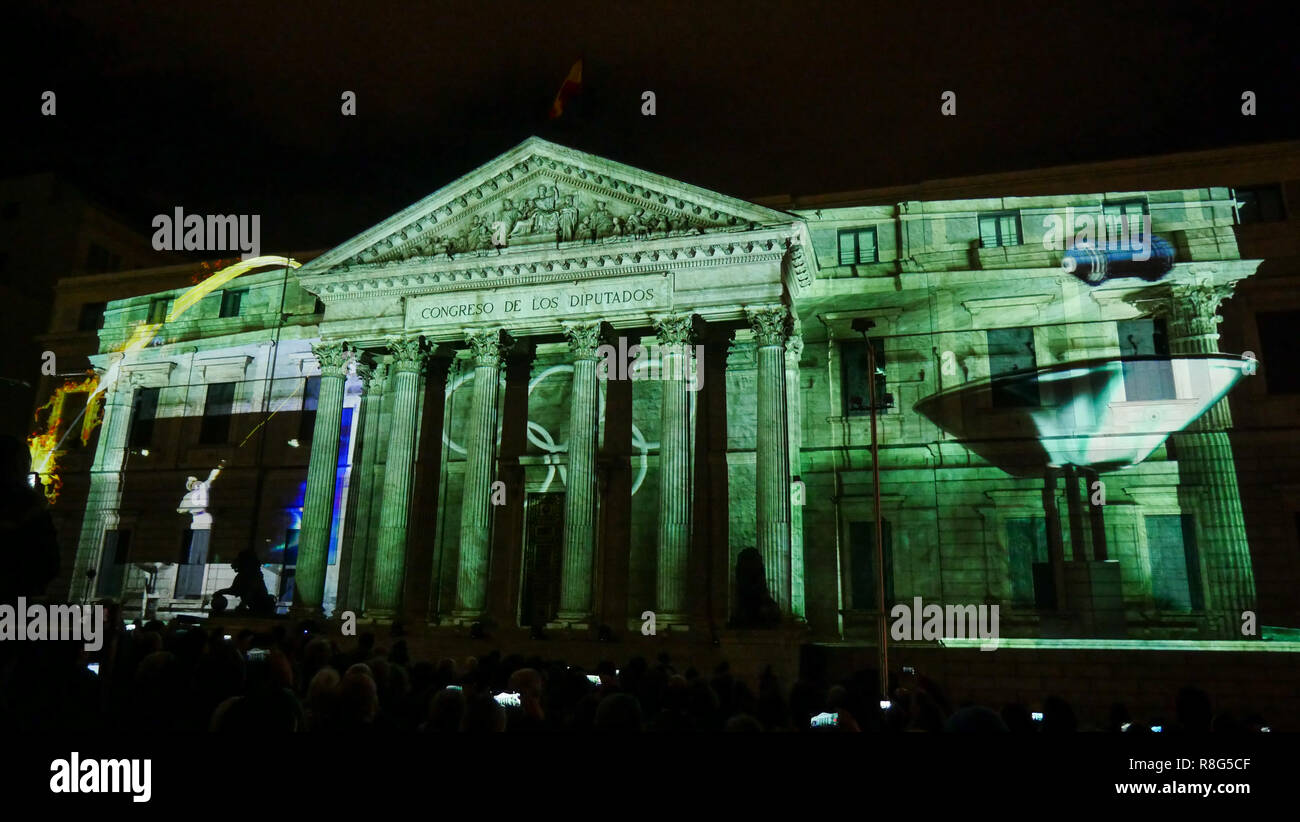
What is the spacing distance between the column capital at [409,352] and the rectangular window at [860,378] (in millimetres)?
13461

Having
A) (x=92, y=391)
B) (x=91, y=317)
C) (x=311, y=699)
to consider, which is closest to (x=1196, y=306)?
(x=311, y=699)

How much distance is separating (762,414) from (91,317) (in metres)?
34.1

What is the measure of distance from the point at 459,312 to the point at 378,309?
302cm

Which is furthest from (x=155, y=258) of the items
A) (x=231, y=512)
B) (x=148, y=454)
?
(x=231, y=512)

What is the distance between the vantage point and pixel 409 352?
25.8 meters

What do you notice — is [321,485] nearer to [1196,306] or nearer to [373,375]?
[373,375]

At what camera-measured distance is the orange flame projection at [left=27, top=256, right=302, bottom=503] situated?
35.2 meters

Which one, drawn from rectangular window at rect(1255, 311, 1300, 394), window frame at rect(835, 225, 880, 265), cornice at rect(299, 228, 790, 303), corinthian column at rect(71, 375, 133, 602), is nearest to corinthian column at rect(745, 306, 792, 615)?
cornice at rect(299, 228, 790, 303)

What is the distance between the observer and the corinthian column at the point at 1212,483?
70.5 feet

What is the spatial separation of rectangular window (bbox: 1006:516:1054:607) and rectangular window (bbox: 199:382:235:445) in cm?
2962

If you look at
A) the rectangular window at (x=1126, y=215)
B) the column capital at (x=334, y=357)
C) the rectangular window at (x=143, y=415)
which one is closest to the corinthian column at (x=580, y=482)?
the column capital at (x=334, y=357)

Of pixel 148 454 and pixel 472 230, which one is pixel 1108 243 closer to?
pixel 472 230

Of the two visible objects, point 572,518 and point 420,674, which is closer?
point 420,674
